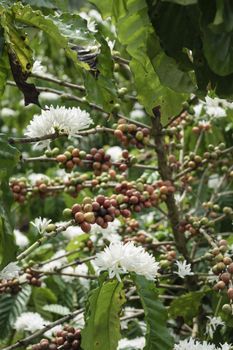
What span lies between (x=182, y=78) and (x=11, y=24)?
0.97ft

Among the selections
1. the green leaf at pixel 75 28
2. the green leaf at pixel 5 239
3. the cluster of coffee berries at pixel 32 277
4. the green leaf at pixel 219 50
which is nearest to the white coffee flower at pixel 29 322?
the cluster of coffee berries at pixel 32 277

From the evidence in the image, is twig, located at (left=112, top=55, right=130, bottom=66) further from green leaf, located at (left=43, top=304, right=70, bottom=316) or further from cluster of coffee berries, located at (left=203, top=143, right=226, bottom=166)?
green leaf, located at (left=43, top=304, right=70, bottom=316)

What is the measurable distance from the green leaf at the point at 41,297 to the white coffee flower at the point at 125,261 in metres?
0.80

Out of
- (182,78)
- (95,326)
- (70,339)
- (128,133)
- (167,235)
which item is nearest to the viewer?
(182,78)

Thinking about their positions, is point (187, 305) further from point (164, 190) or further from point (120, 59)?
point (120, 59)

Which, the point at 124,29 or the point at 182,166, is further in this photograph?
the point at 182,166

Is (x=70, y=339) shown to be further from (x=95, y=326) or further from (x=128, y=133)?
(x=128, y=133)

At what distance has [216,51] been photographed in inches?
35.3

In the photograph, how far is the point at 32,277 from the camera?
1710mm

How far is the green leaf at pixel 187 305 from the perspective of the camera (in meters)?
1.57

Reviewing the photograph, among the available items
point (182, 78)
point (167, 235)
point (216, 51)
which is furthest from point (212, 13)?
point (167, 235)

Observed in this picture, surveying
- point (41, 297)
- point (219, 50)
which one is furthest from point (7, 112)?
point (219, 50)

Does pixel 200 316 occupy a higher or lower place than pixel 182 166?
lower

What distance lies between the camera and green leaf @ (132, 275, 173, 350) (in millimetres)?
1262
